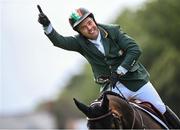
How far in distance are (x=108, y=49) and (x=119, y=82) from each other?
0.55m

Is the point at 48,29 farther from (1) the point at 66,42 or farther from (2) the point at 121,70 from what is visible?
(2) the point at 121,70

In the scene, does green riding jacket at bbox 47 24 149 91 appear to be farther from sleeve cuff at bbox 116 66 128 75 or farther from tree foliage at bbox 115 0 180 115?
tree foliage at bbox 115 0 180 115

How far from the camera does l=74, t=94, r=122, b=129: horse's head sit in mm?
12406

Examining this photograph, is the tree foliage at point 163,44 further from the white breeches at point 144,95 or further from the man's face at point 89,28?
the man's face at point 89,28

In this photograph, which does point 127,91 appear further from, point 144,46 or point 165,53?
point 144,46

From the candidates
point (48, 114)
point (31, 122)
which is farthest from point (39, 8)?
point (48, 114)

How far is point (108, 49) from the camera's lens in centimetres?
1385

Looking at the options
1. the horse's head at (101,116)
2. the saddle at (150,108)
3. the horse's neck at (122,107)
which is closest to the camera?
the horse's head at (101,116)

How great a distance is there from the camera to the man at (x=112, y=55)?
45.1ft

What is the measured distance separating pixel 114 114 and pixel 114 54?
5.03 feet

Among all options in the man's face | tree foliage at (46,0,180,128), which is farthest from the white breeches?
tree foliage at (46,0,180,128)

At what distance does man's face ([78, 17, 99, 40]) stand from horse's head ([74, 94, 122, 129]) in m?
1.63

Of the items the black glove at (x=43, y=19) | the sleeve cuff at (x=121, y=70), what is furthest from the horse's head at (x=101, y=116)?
the black glove at (x=43, y=19)

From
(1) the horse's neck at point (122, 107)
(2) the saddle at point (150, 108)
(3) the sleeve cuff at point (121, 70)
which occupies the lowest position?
(2) the saddle at point (150, 108)
